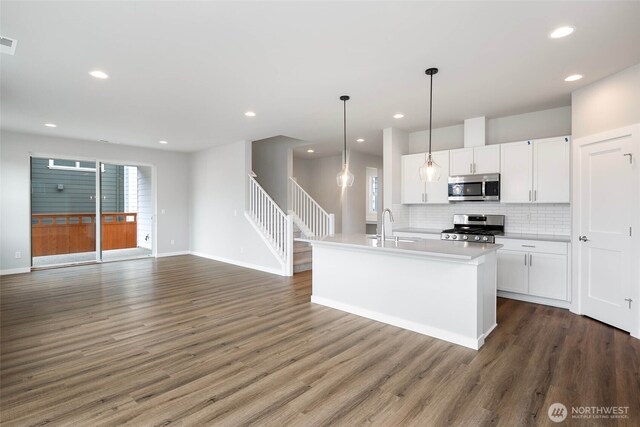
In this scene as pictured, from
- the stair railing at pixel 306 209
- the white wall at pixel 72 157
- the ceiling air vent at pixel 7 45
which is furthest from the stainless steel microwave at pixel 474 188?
the white wall at pixel 72 157

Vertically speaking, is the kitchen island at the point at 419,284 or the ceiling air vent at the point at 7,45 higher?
the ceiling air vent at the point at 7,45

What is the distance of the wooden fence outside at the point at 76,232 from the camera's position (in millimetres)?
6770

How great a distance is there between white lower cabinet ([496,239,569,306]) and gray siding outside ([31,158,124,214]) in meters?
8.17

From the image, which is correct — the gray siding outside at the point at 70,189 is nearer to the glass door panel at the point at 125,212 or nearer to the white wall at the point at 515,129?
the glass door panel at the point at 125,212

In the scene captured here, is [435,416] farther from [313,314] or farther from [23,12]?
[23,12]

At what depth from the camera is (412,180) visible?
5785 millimetres

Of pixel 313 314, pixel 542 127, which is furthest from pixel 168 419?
pixel 542 127

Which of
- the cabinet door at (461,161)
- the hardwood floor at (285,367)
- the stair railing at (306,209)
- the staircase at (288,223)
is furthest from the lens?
the stair railing at (306,209)

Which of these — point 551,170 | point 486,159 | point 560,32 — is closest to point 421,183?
point 486,159

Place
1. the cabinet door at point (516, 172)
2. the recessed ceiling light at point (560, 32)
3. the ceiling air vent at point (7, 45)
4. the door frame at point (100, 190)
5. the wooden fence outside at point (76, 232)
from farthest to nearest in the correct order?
1. the wooden fence outside at point (76, 232)
2. the door frame at point (100, 190)
3. the cabinet door at point (516, 172)
4. the ceiling air vent at point (7, 45)
5. the recessed ceiling light at point (560, 32)

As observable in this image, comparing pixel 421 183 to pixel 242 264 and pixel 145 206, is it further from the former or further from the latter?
pixel 145 206

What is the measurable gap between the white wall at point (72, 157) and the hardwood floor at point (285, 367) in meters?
2.46

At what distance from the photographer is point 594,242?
378cm

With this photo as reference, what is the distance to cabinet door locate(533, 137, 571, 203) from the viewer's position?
4309 mm
